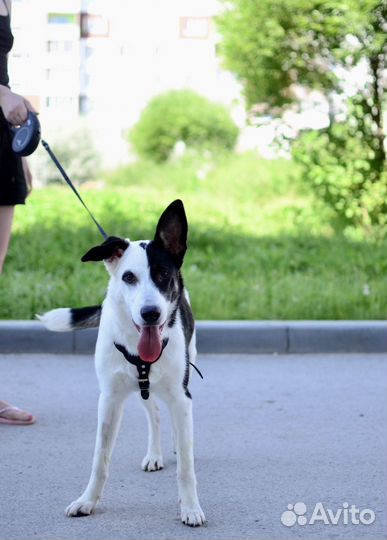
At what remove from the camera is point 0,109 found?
15.7ft

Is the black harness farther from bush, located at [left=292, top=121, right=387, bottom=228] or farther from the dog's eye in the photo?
bush, located at [left=292, top=121, right=387, bottom=228]

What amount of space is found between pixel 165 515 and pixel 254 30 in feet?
33.8

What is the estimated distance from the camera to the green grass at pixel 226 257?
8.02 metres

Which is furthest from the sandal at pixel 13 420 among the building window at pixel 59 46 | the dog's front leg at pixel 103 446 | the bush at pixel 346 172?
the building window at pixel 59 46

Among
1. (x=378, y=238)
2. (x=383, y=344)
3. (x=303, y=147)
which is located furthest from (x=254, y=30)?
(x=383, y=344)

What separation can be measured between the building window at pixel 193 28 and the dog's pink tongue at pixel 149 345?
3092cm

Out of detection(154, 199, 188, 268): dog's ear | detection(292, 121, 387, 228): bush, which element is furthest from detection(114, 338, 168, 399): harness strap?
detection(292, 121, 387, 228): bush

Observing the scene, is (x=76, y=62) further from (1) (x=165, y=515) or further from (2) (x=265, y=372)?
(1) (x=165, y=515)

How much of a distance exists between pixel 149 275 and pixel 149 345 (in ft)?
0.88

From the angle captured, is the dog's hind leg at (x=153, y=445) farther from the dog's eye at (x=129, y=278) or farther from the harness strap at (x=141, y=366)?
the dog's eye at (x=129, y=278)

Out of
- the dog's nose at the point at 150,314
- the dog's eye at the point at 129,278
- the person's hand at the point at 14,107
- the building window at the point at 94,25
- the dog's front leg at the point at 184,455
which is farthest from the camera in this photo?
the building window at the point at 94,25

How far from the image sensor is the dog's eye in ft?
11.3

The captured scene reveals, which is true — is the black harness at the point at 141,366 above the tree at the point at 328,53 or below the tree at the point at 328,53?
below

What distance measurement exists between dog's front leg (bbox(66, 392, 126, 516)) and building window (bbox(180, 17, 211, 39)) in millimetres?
30860
